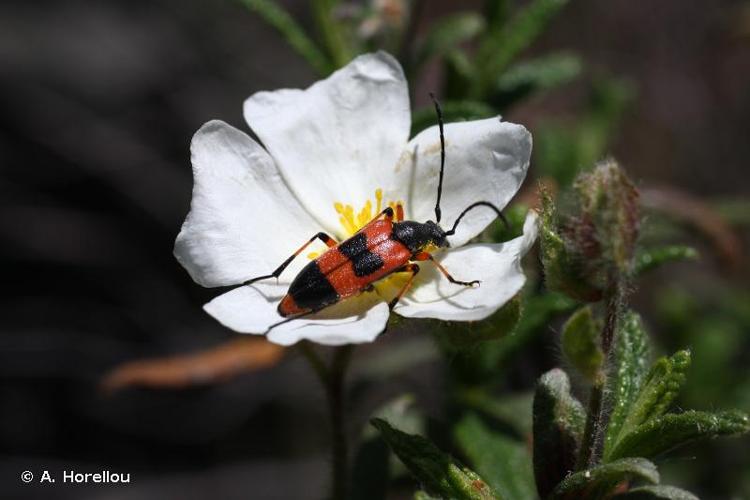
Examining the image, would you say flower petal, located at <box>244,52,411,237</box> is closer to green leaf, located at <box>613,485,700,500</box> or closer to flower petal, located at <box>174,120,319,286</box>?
flower petal, located at <box>174,120,319,286</box>

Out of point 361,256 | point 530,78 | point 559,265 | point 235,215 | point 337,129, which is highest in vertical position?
point 530,78

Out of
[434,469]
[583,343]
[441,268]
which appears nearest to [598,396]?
[583,343]

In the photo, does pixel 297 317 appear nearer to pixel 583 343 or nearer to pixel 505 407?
pixel 583 343

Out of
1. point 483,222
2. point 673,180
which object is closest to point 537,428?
point 483,222

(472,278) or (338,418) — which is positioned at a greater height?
(472,278)

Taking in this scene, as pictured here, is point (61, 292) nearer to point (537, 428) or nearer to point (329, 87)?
point (329, 87)

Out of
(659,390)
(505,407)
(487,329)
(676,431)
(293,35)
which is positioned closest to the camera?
(676,431)

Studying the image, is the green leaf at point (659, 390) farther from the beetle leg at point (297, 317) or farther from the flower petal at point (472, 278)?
the beetle leg at point (297, 317)
